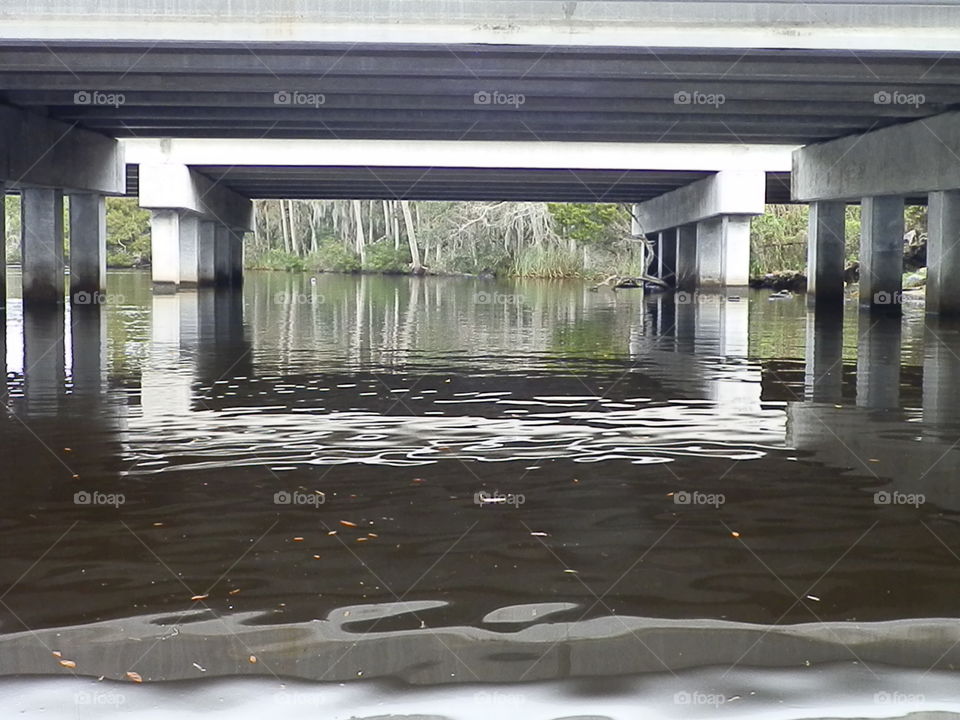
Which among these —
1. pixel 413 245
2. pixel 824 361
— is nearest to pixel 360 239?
pixel 413 245

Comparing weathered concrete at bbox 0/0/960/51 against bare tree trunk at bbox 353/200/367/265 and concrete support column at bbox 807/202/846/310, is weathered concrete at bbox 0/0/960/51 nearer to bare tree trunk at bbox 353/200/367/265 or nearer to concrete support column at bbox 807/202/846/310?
concrete support column at bbox 807/202/846/310

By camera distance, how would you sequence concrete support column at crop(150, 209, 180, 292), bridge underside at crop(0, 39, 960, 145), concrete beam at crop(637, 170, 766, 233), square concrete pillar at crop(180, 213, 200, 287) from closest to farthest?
bridge underside at crop(0, 39, 960, 145) < concrete beam at crop(637, 170, 766, 233) < concrete support column at crop(150, 209, 180, 292) < square concrete pillar at crop(180, 213, 200, 287)

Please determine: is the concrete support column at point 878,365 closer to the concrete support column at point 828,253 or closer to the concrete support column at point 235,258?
the concrete support column at point 828,253

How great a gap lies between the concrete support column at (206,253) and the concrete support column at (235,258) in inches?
162

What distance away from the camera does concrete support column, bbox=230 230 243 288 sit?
180ft

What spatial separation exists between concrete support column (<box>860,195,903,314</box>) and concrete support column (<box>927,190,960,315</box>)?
156 inches

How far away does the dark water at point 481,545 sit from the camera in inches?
191

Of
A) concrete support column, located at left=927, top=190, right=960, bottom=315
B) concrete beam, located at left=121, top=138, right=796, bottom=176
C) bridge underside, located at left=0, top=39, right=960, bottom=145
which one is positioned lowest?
concrete support column, located at left=927, top=190, right=960, bottom=315

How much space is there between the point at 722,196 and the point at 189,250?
19334 mm

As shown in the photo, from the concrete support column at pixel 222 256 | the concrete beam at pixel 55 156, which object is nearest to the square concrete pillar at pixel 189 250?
the concrete support column at pixel 222 256

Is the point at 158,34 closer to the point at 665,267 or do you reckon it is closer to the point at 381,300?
the point at 381,300

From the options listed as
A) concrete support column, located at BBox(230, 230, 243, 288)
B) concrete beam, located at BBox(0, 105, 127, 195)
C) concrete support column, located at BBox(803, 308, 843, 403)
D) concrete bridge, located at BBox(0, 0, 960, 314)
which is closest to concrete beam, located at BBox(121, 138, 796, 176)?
concrete bridge, located at BBox(0, 0, 960, 314)

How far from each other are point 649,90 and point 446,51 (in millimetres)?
4486

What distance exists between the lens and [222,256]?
5288 cm
